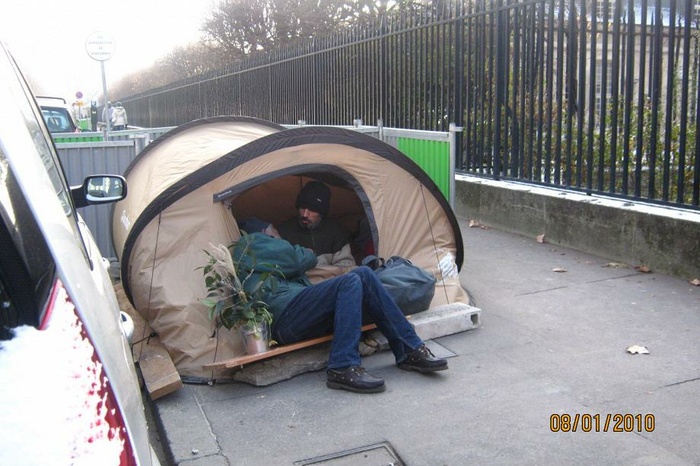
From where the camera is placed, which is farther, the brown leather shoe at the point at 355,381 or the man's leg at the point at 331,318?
the man's leg at the point at 331,318

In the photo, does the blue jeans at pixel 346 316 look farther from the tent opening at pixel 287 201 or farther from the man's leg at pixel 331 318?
the tent opening at pixel 287 201

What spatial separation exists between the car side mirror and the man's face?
2269 mm

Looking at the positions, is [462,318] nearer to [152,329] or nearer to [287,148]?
[287,148]

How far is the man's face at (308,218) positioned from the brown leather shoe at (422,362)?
1.65m

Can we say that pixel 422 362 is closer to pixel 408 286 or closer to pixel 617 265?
pixel 408 286

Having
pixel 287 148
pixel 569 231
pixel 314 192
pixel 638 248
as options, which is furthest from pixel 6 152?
pixel 569 231

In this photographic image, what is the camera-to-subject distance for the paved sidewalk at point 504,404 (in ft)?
12.7

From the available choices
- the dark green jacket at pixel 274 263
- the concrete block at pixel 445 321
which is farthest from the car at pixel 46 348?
the concrete block at pixel 445 321

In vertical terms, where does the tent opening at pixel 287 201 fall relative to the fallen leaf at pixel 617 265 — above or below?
above

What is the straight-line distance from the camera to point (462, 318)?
5617mm

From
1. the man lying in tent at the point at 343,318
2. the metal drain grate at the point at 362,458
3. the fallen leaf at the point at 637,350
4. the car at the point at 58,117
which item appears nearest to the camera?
the metal drain grate at the point at 362,458
